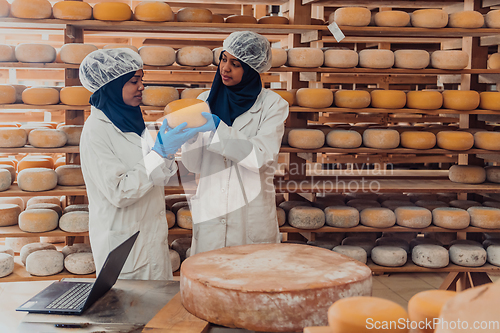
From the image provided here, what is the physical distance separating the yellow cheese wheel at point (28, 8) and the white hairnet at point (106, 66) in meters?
1.13

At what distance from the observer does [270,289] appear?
906 millimetres

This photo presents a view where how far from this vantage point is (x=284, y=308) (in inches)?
35.5

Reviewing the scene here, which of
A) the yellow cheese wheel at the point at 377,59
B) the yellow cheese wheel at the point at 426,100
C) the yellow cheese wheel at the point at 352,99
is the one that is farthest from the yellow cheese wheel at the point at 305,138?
the yellow cheese wheel at the point at 426,100

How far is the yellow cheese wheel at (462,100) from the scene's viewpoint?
2850mm

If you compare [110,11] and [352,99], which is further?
[352,99]

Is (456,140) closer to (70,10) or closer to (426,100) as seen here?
(426,100)

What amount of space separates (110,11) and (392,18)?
1782 millimetres

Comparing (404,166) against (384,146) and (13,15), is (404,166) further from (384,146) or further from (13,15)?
(13,15)

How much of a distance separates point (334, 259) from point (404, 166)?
5678mm

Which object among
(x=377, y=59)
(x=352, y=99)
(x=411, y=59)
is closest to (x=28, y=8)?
(x=352, y=99)

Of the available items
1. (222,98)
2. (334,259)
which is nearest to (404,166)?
(222,98)

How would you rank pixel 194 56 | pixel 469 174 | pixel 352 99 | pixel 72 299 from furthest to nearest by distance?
pixel 469 174
pixel 352 99
pixel 194 56
pixel 72 299

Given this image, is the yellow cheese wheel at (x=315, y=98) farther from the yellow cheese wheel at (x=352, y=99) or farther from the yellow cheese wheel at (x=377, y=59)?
the yellow cheese wheel at (x=377, y=59)

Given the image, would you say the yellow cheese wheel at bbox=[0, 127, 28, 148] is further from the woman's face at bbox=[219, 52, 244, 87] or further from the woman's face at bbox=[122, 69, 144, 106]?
the woman's face at bbox=[219, 52, 244, 87]
